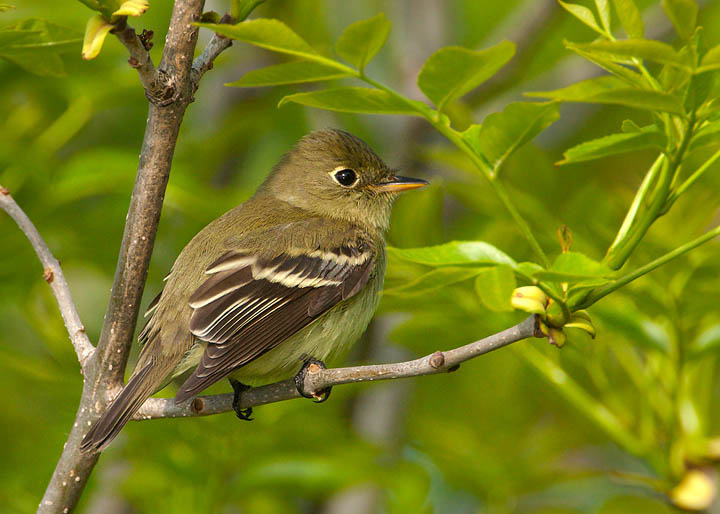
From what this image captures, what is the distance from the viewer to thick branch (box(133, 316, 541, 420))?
212 centimetres

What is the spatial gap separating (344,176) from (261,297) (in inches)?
52.6

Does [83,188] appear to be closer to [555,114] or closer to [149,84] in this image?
[149,84]

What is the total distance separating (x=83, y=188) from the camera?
3.62 m

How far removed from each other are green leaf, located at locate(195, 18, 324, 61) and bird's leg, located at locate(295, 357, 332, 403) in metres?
1.17

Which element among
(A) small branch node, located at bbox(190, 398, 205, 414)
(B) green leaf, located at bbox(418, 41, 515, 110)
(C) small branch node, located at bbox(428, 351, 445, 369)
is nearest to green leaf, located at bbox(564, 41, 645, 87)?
(B) green leaf, located at bbox(418, 41, 515, 110)

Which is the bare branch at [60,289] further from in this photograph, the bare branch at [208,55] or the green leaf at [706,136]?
the green leaf at [706,136]

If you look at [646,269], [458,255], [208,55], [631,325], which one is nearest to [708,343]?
[631,325]

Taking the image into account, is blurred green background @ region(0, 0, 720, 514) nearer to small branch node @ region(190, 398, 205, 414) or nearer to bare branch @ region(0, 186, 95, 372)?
small branch node @ region(190, 398, 205, 414)

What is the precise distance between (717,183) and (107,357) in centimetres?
247

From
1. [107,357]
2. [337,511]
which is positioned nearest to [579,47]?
[107,357]

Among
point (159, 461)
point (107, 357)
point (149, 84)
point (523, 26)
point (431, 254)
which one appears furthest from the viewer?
point (523, 26)

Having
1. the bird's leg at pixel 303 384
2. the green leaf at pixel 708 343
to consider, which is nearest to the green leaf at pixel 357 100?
the bird's leg at pixel 303 384

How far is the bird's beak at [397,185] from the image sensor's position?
182 inches

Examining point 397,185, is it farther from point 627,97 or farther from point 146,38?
point 627,97
